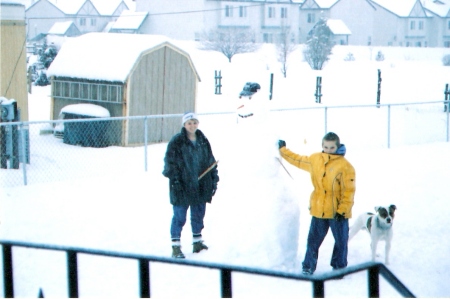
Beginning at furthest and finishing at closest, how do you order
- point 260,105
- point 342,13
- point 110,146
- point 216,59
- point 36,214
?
point 342,13 < point 216,59 < point 110,146 < point 36,214 < point 260,105

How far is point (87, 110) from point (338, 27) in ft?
141

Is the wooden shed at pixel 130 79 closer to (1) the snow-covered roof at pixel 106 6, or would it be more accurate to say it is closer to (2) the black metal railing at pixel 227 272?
(2) the black metal railing at pixel 227 272

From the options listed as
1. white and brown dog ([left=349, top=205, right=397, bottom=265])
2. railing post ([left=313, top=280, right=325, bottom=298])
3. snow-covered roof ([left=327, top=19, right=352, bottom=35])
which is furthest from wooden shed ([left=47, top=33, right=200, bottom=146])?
snow-covered roof ([left=327, top=19, right=352, bottom=35])

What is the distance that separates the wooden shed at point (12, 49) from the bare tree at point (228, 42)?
106 ft

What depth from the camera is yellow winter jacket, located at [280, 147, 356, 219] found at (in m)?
6.11

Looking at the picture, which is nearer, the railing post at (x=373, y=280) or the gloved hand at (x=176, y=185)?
the railing post at (x=373, y=280)

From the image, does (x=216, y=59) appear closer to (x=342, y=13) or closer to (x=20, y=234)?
(x=342, y=13)

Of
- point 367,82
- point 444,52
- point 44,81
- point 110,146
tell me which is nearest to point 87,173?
Answer: point 110,146

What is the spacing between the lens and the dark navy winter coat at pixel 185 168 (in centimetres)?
677

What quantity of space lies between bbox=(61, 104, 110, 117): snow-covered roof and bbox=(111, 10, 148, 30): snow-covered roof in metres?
35.7

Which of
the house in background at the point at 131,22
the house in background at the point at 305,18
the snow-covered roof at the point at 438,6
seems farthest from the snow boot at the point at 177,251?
the snow-covered roof at the point at 438,6

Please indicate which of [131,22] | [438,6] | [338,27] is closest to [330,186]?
[131,22]

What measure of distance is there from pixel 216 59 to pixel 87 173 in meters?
31.2

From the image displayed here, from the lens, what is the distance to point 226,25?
50969 mm
